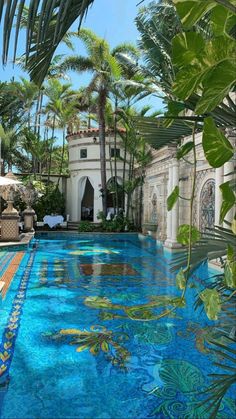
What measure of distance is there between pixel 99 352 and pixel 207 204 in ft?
25.6

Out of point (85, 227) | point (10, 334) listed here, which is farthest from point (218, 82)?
point (85, 227)

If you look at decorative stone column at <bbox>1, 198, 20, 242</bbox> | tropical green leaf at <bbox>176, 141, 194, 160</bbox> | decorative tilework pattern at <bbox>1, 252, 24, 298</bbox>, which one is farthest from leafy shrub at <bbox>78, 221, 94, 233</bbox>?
tropical green leaf at <bbox>176, 141, 194, 160</bbox>

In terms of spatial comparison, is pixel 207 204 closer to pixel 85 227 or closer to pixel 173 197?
pixel 85 227

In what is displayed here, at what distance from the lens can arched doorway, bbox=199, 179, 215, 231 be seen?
1075 centimetres

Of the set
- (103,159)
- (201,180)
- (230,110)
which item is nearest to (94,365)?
(230,110)

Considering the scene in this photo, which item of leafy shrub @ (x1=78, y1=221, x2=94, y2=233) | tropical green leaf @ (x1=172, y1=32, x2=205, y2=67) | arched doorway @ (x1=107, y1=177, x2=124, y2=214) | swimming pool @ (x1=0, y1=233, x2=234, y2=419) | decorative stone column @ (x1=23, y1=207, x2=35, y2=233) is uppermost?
arched doorway @ (x1=107, y1=177, x2=124, y2=214)

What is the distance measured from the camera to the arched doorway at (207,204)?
1075 cm

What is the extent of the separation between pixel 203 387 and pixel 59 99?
66.4 ft

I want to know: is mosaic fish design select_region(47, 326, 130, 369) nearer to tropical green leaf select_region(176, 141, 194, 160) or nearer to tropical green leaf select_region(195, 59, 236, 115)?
tropical green leaf select_region(176, 141, 194, 160)

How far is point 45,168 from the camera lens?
31891 mm

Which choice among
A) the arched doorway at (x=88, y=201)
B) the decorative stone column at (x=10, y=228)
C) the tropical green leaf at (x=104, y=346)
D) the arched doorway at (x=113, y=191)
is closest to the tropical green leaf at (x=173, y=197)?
the tropical green leaf at (x=104, y=346)

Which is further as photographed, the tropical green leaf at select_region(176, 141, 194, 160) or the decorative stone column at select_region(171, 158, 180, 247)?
the decorative stone column at select_region(171, 158, 180, 247)

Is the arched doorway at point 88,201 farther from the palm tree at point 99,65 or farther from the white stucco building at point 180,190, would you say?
Answer: the palm tree at point 99,65

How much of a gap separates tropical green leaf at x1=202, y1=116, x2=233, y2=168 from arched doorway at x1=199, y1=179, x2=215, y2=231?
9776 millimetres
